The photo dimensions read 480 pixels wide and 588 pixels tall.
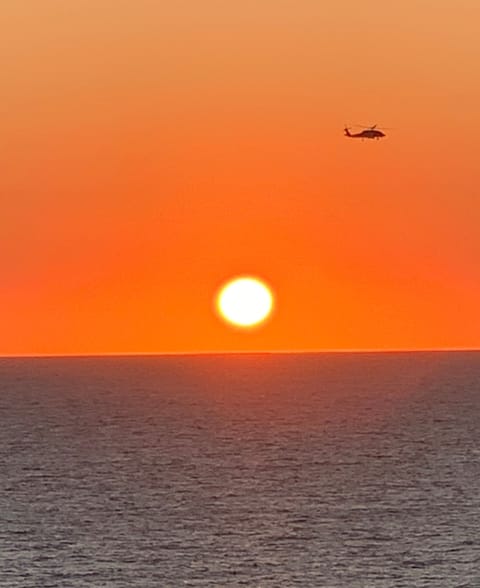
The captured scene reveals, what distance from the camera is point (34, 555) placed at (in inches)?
3777

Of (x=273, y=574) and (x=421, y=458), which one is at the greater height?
(x=421, y=458)

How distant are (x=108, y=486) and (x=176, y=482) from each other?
6837mm

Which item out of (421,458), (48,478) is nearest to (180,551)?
(48,478)

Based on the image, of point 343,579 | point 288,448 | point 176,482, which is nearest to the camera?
point 343,579

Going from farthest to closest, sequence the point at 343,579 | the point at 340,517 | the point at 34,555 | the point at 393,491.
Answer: the point at 393,491 → the point at 340,517 → the point at 34,555 → the point at 343,579

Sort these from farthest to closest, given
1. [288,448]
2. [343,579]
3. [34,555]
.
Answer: [288,448] → [34,555] → [343,579]

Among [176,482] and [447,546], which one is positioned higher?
[176,482]

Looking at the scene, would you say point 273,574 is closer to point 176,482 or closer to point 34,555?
point 34,555

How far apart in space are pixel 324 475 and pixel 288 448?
31.2m

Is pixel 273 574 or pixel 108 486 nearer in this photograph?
pixel 273 574

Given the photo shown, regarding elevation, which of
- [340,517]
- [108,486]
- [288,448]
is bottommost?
[340,517]

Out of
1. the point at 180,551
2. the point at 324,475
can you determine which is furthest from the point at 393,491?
the point at 180,551

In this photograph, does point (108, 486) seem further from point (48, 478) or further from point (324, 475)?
point (324, 475)

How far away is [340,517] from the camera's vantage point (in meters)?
112
